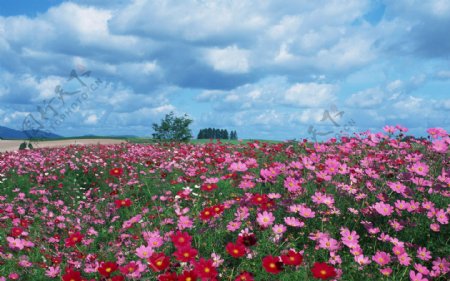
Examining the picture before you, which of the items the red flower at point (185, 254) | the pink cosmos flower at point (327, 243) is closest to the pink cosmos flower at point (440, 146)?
the pink cosmos flower at point (327, 243)

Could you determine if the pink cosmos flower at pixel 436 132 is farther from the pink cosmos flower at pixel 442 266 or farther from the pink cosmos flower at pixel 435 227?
the pink cosmos flower at pixel 442 266

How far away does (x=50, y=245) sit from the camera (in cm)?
564

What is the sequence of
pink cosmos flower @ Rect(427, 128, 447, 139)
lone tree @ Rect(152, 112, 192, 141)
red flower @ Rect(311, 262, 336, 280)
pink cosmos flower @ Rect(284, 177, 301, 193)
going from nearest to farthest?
1. red flower @ Rect(311, 262, 336, 280)
2. pink cosmos flower @ Rect(284, 177, 301, 193)
3. pink cosmos flower @ Rect(427, 128, 447, 139)
4. lone tree @ Rect(152, 112, 192, 141)

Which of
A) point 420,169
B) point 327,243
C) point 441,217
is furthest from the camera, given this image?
point 420,169

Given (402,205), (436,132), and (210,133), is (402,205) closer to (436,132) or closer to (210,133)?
(436,132)

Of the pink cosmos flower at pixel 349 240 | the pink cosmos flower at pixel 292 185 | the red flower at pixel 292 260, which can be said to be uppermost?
the pink cosmos flower at pixel 292 185

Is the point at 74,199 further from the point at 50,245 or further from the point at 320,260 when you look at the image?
the point at 320,260

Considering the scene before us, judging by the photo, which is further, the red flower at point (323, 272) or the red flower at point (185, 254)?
the red flower at point (185, 254)

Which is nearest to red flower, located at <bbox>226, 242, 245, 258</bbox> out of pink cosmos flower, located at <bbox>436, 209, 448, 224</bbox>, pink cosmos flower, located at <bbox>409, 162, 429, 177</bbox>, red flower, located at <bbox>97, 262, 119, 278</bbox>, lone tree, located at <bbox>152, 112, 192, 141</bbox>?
red flower, located at <bbox>97, 262, 119, 278</bbox>

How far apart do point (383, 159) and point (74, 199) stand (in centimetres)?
631

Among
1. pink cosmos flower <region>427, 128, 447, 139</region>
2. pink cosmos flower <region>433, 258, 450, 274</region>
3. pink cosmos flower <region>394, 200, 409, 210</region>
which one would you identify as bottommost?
pink cosmos flower <region>433, 258, 450, 274</region>

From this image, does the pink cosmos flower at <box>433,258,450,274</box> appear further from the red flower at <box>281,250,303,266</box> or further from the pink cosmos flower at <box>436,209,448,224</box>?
the red flower at <box>281,250,303,266</box>

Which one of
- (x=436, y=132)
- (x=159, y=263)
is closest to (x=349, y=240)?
(x=159, y=263)

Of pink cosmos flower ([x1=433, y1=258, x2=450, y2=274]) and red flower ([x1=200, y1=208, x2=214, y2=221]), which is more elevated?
red flower ([x1=200, y1=208, x2=214, y2=221])
